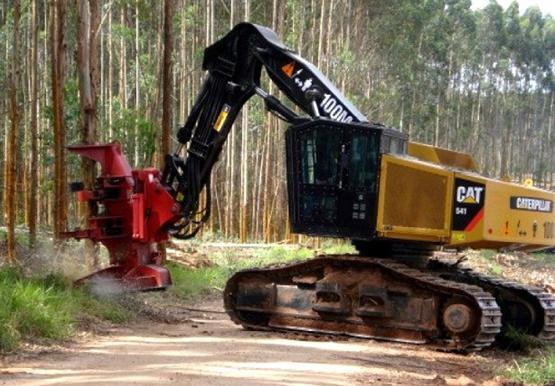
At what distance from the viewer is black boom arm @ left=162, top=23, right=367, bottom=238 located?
12.4 metres

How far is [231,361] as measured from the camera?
9031 mm

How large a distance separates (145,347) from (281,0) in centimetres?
2501

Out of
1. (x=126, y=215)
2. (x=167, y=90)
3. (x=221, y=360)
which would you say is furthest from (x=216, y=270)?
(x=221, y=360)

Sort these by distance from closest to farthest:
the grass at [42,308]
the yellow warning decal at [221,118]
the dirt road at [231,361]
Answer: the dirt road at [231,361]
the grass at [42,308]
the yellow warning decal at [221,118]

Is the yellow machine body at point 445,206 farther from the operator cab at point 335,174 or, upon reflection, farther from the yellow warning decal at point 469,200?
the operator cab at point 335,174

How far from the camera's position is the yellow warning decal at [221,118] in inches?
496

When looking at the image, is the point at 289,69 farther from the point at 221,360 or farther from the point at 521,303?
the point at 221,360

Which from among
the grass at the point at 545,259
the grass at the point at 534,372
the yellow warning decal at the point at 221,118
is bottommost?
the grass at the point at 545,259

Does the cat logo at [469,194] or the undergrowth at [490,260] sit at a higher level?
the cat logo at [469,194]

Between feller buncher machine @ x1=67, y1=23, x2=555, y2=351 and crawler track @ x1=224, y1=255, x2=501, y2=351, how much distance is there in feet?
0.05

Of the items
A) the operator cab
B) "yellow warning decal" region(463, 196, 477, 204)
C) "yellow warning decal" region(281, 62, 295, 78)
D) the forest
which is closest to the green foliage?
"yellow warning decal" region(463, 196, 477, 204)

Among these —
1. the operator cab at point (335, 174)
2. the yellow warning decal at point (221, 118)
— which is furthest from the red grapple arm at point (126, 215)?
the operator cab at point (335, 174)

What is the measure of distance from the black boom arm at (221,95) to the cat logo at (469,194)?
2404mm

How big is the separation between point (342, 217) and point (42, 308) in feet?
12.8
